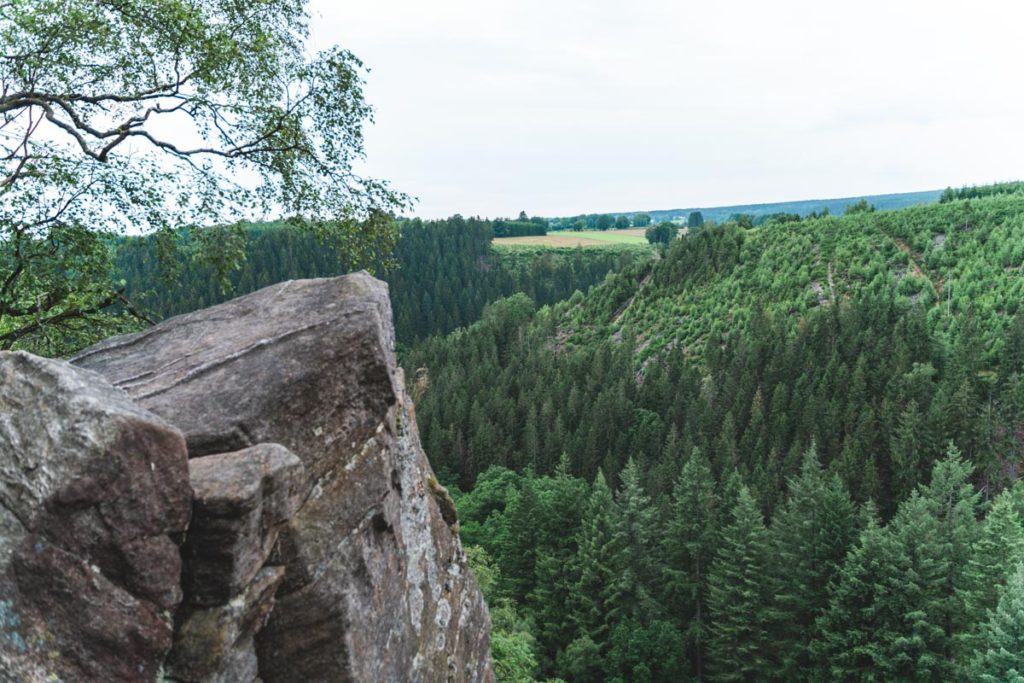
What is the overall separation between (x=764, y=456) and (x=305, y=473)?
67971mm

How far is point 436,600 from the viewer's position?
35.6 ft

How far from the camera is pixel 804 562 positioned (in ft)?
143

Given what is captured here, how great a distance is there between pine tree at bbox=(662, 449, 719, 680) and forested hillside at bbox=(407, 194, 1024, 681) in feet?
0.66

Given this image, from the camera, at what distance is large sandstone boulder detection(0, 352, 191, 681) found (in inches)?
228

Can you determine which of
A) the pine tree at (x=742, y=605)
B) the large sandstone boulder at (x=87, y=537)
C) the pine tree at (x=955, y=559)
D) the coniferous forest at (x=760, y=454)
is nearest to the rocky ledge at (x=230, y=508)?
the large sandstone boulder at (x=87, y=537)

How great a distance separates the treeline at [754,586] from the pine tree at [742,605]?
118mm

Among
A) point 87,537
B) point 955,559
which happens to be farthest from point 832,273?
point 87,537

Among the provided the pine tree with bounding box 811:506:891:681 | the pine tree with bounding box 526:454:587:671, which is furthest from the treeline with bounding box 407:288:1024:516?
the pine tree with bounding box 811:506:891:681

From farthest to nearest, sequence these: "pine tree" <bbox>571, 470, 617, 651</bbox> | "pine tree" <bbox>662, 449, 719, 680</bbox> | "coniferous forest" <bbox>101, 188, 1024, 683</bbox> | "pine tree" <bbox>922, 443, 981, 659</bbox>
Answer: "pine tree" <bbox>662, 449, 719, 680</bbox> → "pine tree" <bbox>571, 470, 617, 651</bbox> → "coniferous forest" <bbox>101, 188, 1024, 683</bbox> → "pine tree" <bbox>922, 443, 981, 659</bbox>

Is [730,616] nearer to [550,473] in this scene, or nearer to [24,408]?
[550,473]

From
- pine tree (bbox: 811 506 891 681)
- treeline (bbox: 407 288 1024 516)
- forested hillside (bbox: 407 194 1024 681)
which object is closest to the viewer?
A: pine tree (bbox: 811 506 891 681)

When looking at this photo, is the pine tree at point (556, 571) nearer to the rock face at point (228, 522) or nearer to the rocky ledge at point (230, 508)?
the rocky ledge at point (230, 508)

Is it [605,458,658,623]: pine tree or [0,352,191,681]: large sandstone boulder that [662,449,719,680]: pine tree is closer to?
[605,458,658,623]: pine tree

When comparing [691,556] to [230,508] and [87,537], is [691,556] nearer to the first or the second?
[230,508]
